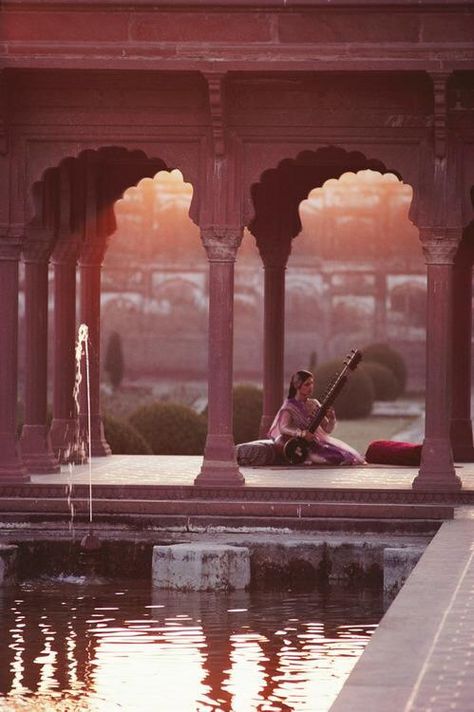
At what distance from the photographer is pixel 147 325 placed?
3875cm

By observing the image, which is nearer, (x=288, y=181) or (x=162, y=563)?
(x=162, y=563)

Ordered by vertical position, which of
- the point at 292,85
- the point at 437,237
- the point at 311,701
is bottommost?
the point at 311,701

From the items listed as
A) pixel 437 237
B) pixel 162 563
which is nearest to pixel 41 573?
pixel 162 563

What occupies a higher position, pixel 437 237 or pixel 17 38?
pixel 17 38

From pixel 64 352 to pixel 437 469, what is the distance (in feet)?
13.7

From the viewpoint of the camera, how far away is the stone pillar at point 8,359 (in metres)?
12.5

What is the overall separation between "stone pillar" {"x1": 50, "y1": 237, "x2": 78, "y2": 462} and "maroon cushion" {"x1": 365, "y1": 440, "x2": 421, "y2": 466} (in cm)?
259

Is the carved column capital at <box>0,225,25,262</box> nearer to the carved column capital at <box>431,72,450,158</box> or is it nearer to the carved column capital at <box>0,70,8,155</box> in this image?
the carved column capital at <box>0,70,8,155</box>

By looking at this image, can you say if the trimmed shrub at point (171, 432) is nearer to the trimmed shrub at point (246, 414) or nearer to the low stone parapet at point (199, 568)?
the trimmed shrub at point (246, 414)

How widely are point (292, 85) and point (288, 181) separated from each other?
3.44 metres

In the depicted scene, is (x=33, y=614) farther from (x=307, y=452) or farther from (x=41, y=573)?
(x=307, y=452)

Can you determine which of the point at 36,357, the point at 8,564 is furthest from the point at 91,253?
the point at 8,564

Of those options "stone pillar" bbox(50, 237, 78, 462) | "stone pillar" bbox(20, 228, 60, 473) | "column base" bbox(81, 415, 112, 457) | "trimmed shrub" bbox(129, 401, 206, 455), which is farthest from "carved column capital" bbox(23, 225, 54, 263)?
"trimmed shrub" bbox(129, 401, 206, 455)

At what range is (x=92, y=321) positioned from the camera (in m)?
15.8
